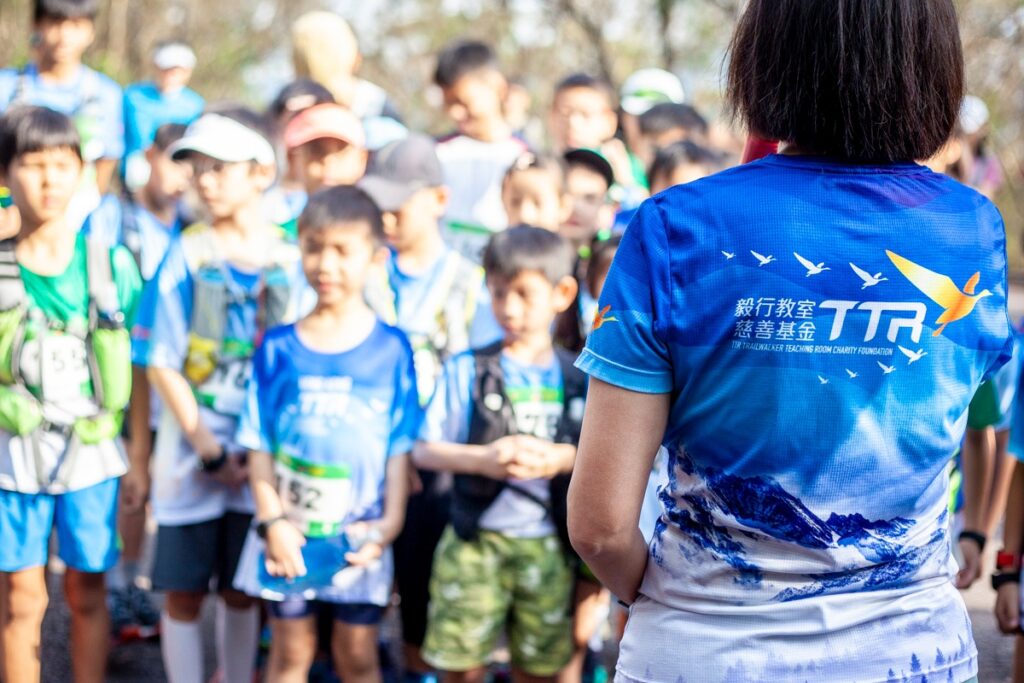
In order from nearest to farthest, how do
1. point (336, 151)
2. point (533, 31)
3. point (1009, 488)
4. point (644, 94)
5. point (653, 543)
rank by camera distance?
point (653, 543) → point (1009, 488) → point (336, 151) → point (644, 94) → point (533, 31)

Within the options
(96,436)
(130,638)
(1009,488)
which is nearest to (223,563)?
(96,436)

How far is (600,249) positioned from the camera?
14.6ft

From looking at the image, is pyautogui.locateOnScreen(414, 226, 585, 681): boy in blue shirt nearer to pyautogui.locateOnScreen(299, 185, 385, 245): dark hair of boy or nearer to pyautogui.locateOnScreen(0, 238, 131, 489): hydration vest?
pyautogui.locateOnScreen(299, 185, 385, 245): dark hair of boy

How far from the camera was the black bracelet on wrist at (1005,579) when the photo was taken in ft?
10.8

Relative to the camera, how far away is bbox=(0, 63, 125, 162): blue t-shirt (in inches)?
252

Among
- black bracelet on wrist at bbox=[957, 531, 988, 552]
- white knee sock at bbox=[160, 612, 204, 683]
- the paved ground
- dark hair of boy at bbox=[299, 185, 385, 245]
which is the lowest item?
the paved ground

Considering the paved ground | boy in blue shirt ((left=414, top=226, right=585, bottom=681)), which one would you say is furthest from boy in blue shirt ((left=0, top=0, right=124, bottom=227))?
boy in blue shirt ((left=414, top=226, right=585, bottom=681))

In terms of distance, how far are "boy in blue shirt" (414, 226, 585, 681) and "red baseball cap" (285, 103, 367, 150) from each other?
119 centimetres

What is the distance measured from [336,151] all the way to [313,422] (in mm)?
1553

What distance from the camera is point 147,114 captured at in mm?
7496

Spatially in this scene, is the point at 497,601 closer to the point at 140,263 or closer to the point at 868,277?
the point at 868,277

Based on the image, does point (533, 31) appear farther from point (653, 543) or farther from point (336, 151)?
point (653, 543)

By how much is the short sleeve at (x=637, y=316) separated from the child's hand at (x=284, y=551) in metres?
1.95

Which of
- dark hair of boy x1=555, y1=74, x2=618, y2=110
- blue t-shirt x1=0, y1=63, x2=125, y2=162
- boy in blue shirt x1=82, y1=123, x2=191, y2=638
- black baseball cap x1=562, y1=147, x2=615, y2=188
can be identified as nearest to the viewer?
boy in blue shirt x1=82, y1=123, x2=191, y2=638
